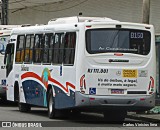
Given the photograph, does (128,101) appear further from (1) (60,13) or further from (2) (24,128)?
(1) (60,13)

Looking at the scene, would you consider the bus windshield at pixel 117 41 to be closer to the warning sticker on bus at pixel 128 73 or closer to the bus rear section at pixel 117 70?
the bus rear section at pixel 117 70

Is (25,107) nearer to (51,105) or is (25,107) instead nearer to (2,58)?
(51,105)

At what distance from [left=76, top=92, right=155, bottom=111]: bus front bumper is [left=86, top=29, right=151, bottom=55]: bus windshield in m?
1.33

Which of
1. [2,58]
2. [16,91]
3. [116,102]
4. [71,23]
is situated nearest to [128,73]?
Result: [116,102]

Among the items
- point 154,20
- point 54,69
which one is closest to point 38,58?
point 54,69

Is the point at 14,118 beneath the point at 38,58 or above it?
beneath

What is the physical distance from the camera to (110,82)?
1842cm

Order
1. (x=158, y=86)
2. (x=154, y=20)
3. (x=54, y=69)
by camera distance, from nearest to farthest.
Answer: (x=54, y=69), (x=158, y=86), (x=154, y=20)

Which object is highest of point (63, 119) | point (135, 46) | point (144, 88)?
point (135, 46)

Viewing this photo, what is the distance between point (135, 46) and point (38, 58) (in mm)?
4465

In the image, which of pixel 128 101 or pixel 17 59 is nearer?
pixel 128 101

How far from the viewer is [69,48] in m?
19.2

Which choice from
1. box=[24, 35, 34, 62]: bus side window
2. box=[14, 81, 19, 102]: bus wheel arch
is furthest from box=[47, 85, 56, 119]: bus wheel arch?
box=[14, 81, 19, 102]: bus wheel arch

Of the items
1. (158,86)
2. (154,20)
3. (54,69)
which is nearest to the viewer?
(54,69)
